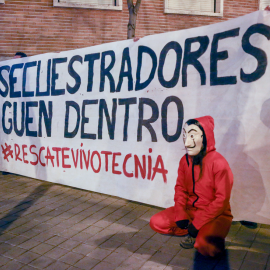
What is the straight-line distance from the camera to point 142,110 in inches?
174

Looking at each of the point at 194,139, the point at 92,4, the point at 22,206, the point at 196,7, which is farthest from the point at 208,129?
the point at 196,7

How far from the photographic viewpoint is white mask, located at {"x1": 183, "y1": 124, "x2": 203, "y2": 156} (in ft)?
10.2

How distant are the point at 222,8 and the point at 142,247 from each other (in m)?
8.48

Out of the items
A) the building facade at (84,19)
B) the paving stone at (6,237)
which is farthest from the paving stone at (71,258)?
the building facade at (84,19)

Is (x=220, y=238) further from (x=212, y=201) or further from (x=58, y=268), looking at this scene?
(x=58, y=268)

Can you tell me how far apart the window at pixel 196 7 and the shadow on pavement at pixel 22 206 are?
6522 mm

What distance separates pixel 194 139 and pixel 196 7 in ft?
25.4

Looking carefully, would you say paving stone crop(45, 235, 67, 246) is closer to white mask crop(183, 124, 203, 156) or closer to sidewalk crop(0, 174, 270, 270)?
sidewalk crop(0, 174, 270, 270)

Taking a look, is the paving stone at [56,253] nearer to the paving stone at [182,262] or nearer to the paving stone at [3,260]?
the paving stone at [3,260]

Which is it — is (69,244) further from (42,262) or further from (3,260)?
(3,260)

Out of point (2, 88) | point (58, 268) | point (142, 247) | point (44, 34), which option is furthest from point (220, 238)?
point (44, 34)

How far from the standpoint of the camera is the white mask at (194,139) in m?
3.12

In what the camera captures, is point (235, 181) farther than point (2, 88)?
No

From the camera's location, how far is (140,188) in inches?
176
